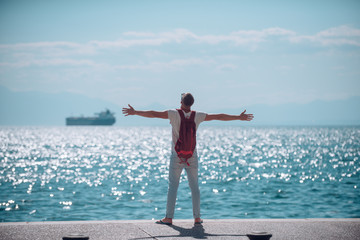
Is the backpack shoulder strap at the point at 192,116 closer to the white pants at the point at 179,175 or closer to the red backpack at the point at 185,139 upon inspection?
the red backpack at the point at 185,139

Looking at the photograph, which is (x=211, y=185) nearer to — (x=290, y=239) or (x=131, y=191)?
(x=131, y=191)

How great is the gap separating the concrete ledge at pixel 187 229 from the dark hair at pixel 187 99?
1.86m

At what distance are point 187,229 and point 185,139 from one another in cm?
133

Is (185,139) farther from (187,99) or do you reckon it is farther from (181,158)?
(187,99)

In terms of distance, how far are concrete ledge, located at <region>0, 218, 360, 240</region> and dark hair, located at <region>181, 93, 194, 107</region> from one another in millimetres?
1863

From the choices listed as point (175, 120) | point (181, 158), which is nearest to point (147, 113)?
point (175, 120)

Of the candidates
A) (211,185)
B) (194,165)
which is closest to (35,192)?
(211,185)

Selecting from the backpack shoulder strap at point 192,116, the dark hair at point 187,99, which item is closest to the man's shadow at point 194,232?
the backpack shoulder strap at point 192,116

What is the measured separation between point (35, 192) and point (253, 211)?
12.1m

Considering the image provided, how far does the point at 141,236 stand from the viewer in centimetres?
656

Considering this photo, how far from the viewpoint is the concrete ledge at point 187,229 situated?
656 cm

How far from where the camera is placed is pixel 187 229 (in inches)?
277

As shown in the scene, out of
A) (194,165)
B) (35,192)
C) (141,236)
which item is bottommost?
(35,192)

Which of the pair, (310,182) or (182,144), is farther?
(310,182)
